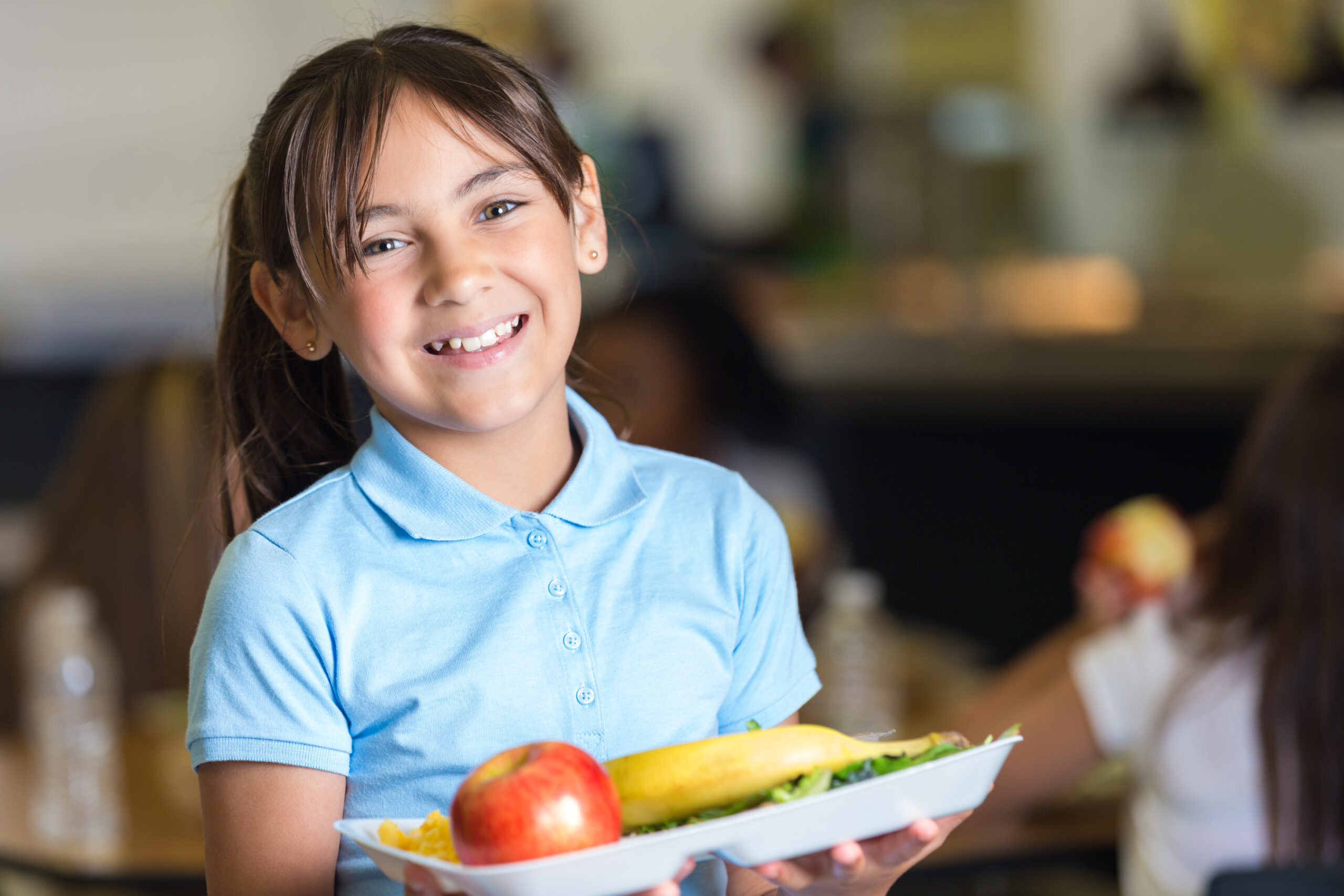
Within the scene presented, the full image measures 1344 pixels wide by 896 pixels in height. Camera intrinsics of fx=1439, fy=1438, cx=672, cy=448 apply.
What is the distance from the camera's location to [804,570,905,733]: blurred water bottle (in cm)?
193

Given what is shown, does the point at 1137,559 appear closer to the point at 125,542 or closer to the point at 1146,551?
the point at 1146,551

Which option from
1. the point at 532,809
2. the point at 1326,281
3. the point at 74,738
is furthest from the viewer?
the point at 1326,281

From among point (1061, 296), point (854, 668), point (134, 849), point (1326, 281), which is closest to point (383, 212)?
point (134, 849)

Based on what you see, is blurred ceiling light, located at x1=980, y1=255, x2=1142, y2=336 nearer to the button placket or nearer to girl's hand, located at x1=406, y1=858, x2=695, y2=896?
the button placket

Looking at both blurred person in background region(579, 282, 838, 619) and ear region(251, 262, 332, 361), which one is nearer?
ear region(251, 262, 332, 361)

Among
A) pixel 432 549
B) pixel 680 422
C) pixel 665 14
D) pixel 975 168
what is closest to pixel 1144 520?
pixel 680 422

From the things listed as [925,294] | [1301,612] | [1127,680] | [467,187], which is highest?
[467,187]

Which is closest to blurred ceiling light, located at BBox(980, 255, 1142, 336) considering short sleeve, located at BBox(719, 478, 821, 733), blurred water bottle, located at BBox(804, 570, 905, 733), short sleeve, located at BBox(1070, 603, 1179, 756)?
blurred water bottle, located at BBox(804, 570, 905, 733)

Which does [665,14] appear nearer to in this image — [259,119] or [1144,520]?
[1144,520]

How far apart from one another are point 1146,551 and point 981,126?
362cm

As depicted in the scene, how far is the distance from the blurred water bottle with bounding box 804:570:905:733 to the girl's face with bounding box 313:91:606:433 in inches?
48.3

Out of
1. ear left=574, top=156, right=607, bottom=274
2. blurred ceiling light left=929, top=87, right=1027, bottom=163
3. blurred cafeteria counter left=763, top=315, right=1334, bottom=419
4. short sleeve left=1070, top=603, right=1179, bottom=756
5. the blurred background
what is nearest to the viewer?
ear left=574, top=156, right=607, bottom=274

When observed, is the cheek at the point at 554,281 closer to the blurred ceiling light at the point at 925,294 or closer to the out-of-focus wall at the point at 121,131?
the blurred ceiling light at the point at 925,294

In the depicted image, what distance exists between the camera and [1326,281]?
3.98 m
